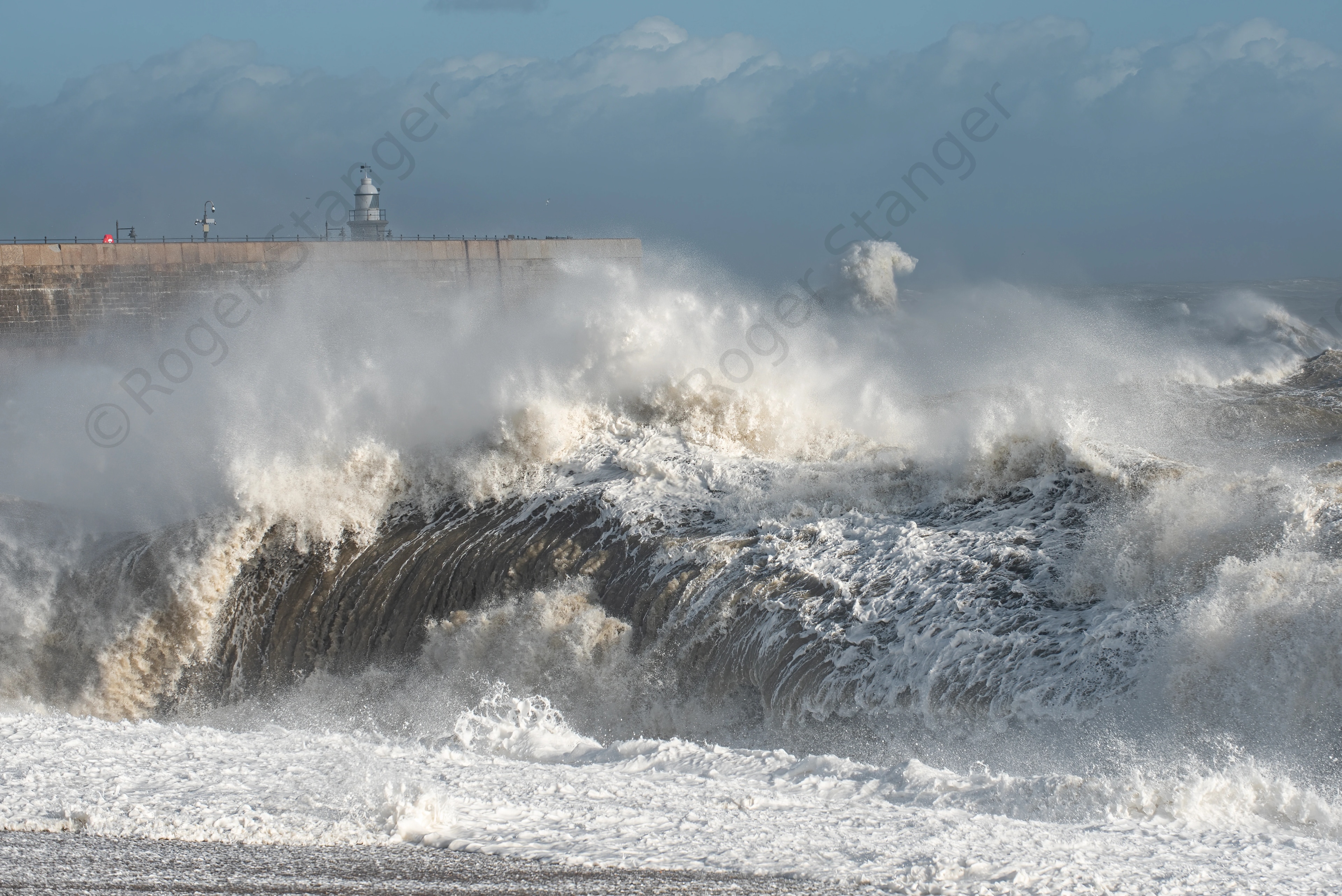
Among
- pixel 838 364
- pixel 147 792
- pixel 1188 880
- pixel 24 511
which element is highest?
pixel 838 364

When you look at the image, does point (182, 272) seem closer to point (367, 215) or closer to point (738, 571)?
point (367, 215)

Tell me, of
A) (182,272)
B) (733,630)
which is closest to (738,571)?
(733,630)

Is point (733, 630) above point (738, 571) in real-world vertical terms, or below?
below

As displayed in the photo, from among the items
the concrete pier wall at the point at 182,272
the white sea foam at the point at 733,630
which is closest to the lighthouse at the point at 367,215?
the concrete pier wall at the point at 182,272

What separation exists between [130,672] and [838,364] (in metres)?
7.58

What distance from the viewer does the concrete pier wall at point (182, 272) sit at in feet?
71.7

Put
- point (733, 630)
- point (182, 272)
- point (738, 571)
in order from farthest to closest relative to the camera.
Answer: point (182, 272) < point (738, 571) < point (733, 630)

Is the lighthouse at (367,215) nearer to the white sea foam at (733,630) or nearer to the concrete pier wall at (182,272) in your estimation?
the concrete pier wall at (182,272)

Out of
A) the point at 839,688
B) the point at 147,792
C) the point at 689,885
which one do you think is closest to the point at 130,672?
the point at 147,792

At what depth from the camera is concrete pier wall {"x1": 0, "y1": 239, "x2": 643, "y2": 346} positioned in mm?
21859

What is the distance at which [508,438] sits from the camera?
33.6 feet

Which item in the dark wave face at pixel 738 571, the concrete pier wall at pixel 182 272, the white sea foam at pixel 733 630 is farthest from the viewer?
the concrete pier wall at pixel 182 272

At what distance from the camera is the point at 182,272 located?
23469mm

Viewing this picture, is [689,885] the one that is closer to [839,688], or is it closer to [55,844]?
[55,844]
